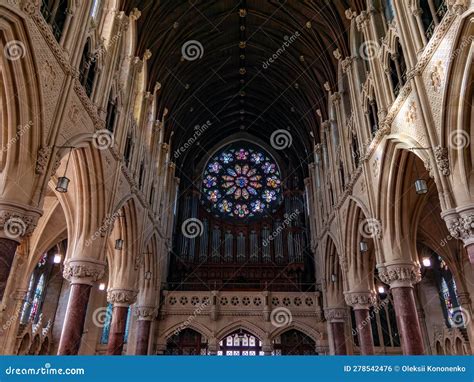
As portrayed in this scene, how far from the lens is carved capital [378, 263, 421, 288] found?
12016mm

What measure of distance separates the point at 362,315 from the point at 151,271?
10950 mm

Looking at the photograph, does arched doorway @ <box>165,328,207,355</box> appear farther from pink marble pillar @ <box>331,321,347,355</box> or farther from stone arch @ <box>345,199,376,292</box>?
stone arch @ <box>345,199,376,292</box>

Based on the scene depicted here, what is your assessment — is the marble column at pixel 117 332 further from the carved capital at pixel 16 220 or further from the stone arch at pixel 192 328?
the carved capital at pixel 16 220

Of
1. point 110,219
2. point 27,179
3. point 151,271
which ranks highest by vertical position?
point 151,271

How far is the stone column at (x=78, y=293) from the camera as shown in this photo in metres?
11.5

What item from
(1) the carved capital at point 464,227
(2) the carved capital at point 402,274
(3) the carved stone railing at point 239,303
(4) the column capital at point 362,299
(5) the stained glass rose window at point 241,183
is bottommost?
(1) the carved capital at point 464,227

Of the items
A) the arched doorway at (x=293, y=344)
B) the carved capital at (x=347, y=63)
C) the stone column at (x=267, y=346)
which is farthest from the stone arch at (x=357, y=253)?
the arched doorway at (x=293, y=344)

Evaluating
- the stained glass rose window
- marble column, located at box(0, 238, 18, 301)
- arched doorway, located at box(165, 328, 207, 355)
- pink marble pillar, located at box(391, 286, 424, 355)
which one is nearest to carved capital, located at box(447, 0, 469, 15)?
pink marble pillar, located at box(391, 286, 424, 355)

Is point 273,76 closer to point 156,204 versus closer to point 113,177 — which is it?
point 156,204

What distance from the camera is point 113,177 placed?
1389 cm

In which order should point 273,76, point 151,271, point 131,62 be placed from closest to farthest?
1. point 131,62
2. point 151,271
3. point 273,76

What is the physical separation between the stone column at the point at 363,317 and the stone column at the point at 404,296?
10.6ft

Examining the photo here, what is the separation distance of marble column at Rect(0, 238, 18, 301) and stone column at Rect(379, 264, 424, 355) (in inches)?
404

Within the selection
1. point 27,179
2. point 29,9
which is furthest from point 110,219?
point 29,9
